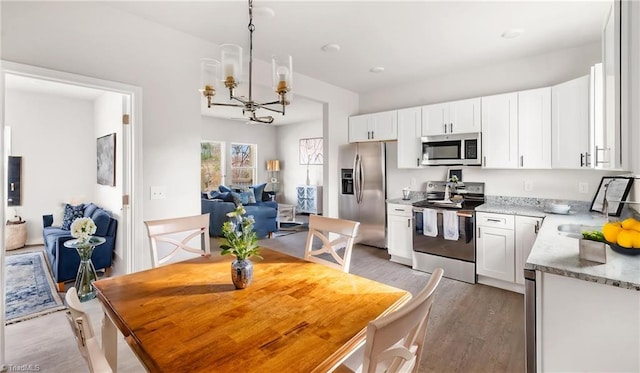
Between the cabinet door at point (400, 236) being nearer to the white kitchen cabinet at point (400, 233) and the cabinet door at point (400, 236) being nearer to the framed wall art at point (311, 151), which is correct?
the white kitchen cabinet at point (400, 233)

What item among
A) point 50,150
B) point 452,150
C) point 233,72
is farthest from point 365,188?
point 50,150

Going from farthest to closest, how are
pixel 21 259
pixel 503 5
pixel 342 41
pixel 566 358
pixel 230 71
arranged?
1. pixel 21 259
2. pixel 342 41
3. pixel 503 5
4. pixel 230 71
5. pixel 566 358

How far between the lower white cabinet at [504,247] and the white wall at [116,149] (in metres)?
4.14

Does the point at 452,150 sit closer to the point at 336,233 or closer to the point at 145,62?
the point at 336,233

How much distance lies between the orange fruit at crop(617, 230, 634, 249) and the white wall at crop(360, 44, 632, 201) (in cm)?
210

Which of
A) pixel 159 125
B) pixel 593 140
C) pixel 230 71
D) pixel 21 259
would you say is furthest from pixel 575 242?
pixel 21 259

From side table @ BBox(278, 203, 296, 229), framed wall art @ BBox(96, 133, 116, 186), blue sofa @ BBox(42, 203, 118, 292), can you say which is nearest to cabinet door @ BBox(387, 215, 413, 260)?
side table @ BBox(278, 203, 296, 229)

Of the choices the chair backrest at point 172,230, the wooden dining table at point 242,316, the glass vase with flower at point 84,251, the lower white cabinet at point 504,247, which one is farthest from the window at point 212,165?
the lower white cabinet at point 504,247

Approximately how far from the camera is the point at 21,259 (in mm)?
4312

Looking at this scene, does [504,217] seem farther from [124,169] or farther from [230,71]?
[124,169]

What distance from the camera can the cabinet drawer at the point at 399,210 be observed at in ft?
13.2

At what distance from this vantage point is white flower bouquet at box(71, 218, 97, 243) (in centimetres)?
298

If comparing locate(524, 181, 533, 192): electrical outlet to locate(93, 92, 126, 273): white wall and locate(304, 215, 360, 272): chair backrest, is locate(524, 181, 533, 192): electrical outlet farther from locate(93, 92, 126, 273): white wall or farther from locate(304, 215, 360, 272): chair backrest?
locate(93, 92, 126, 273): white wall

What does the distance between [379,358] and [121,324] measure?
3.34 feet
